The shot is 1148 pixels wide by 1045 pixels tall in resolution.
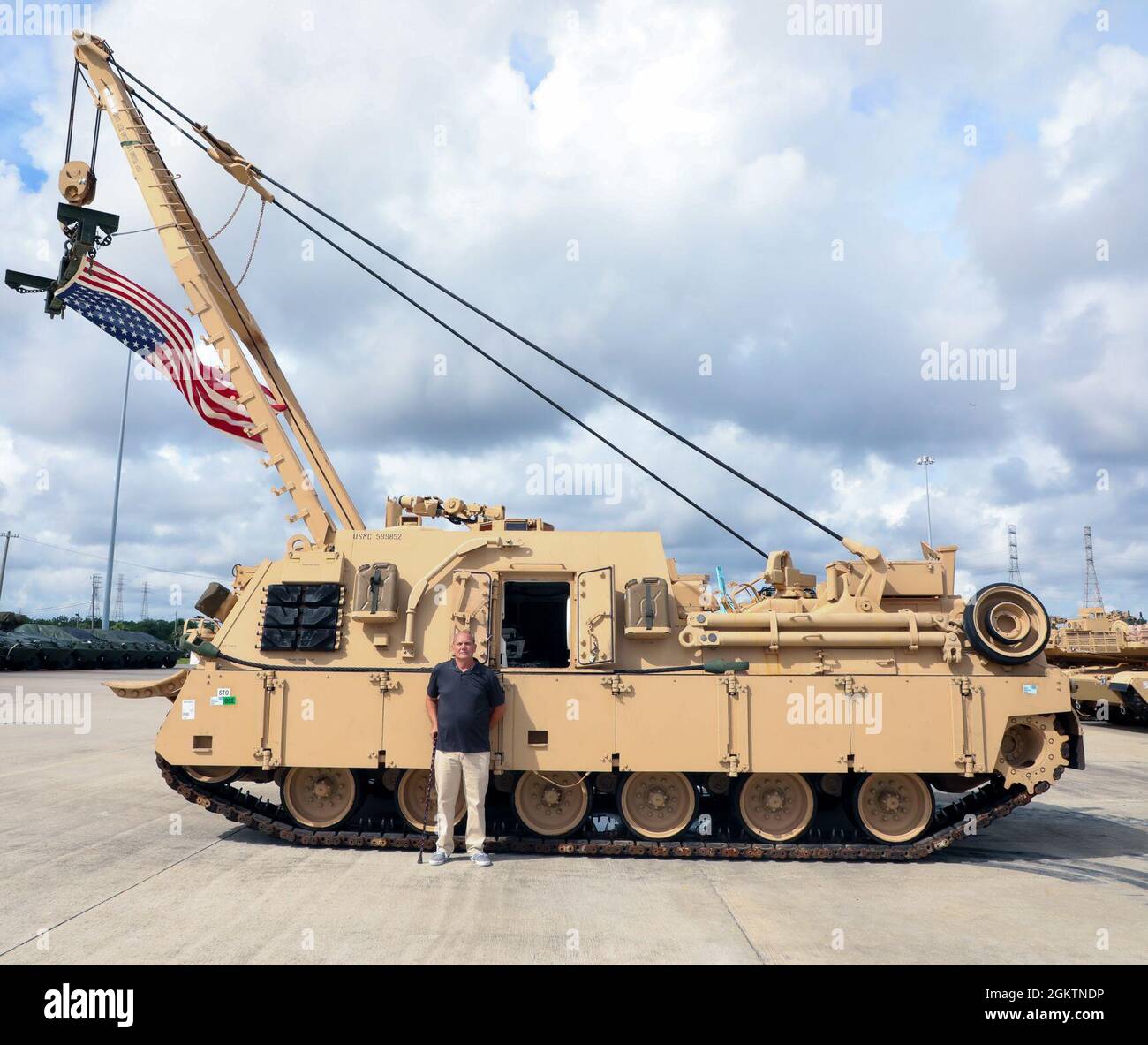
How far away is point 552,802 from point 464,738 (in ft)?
5.23

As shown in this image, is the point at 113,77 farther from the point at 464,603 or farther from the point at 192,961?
the point at 192,961

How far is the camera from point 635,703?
30.0ft

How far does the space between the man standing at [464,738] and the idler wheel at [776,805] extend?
280 cm

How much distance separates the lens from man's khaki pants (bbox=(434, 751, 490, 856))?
8484 mm

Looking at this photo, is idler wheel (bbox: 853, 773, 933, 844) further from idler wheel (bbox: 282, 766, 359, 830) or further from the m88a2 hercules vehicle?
idler wheel (bbox: 282, 766, 359, 830)

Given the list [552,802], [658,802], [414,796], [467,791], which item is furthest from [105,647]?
[658,802]

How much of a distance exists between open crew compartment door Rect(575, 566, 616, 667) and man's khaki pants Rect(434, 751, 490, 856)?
1524mm

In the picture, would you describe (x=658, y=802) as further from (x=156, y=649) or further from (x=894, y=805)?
(x=156, y=649)

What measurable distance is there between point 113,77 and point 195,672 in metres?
8.06

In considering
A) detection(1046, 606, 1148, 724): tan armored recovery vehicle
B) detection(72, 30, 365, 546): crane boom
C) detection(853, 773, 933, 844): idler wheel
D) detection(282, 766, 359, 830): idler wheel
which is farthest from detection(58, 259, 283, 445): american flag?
detection(1046, 606, 1148, 724): tan armored recovery vehicle

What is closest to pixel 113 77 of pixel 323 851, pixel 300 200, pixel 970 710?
pixel 300 200

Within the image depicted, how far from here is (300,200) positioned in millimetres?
11422

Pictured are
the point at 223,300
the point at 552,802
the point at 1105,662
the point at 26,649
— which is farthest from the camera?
the point at 26,649

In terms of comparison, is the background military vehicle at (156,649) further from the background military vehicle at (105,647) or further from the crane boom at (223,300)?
the crane boom at (223,300)
